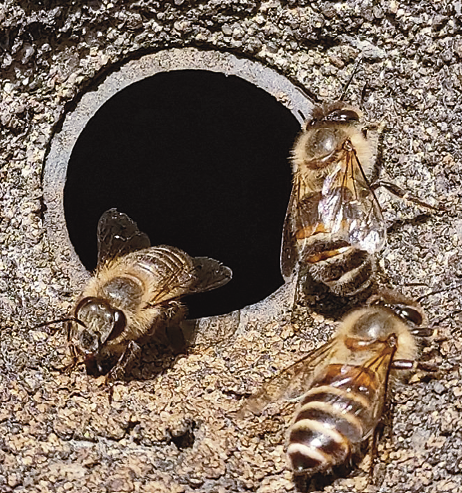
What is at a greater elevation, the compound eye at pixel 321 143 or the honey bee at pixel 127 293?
the compound eye at pixel 321 143

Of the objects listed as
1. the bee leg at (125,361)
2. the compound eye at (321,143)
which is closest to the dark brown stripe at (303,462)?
the bee leg at (125,361)

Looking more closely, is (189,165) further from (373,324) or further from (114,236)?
(373,324)

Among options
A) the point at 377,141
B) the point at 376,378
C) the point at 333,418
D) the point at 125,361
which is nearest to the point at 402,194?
the point at 377,141

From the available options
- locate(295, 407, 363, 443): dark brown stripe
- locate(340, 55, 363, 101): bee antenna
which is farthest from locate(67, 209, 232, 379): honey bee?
locate(340, 55, 363, 101): bee antenna

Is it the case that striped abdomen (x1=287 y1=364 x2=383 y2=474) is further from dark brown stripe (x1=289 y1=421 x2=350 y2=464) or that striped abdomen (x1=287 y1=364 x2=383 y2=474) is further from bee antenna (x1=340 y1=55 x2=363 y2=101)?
bee antenna (x1=340 y1=55 x2=363 y2=101)

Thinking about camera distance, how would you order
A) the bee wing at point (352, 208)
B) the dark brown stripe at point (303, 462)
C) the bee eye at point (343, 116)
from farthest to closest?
the bee eye at point (343, 116) < the bee wing at point (352, 208) < the dark brown stripe at point (303, 462)

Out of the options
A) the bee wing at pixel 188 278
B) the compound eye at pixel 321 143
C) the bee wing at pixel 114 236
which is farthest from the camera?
the bee wing at pixel 114 236

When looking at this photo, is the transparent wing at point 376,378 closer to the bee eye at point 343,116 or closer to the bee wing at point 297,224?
the bee wing at point 297,224
